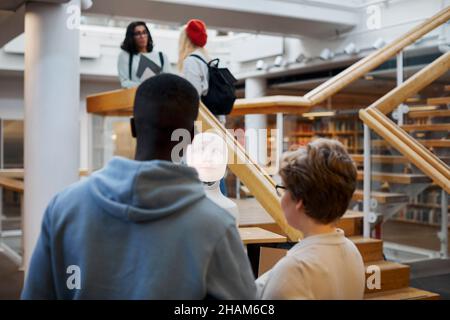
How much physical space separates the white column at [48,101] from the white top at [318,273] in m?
3.34

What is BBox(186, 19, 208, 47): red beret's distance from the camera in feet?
12.6

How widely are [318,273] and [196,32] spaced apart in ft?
9.31

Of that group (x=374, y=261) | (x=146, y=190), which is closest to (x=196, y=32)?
(x=374, y=261)

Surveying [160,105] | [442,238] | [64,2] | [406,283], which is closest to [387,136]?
[406,283]

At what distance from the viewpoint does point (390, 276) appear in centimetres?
416

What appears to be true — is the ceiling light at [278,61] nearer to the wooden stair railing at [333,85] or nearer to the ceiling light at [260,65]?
the ceiling light at [260,65]

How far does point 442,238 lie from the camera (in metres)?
5.54

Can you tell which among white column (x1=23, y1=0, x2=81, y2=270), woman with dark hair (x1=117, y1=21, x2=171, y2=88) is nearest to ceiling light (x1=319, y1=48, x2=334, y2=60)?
woman with dark hair (x1=117, y1=21, x2=171, y2=88)

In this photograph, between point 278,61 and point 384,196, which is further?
point 278,61

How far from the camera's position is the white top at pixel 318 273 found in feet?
4.32

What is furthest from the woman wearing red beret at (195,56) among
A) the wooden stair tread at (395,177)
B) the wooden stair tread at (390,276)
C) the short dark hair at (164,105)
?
the short dark hair at (164,105)

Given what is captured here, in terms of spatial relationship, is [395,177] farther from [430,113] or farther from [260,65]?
[260,65]

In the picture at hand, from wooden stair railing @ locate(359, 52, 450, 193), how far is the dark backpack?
46.2 inches
